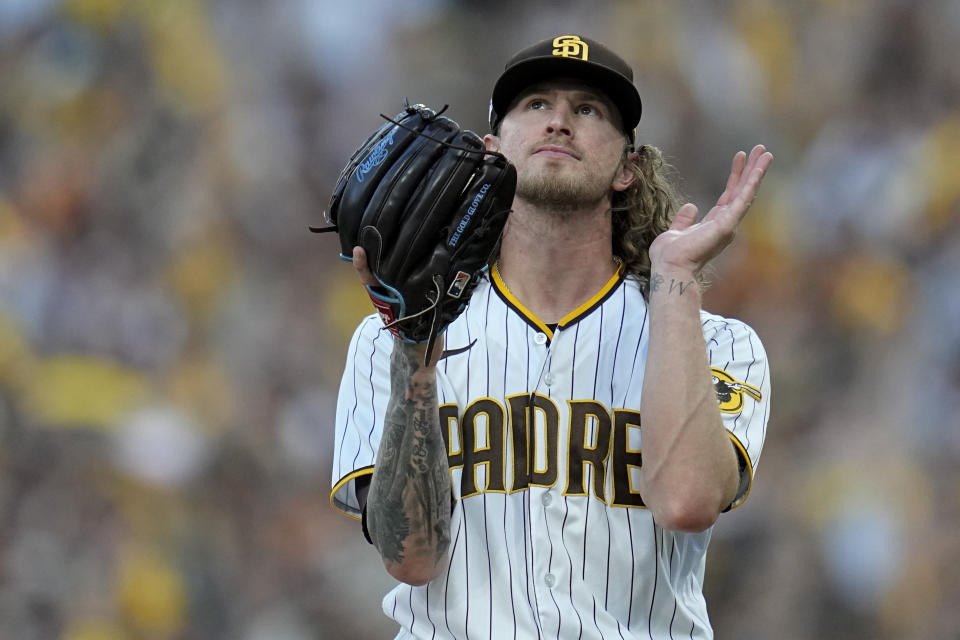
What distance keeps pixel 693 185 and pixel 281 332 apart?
181 cm

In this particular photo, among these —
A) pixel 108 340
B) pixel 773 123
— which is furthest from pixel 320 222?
pixel 773 123

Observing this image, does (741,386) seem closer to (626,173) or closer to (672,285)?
(672,285)

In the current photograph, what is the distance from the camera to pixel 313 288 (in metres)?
4.73

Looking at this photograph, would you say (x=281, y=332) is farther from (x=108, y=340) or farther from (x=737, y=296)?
(x=737, y=296)

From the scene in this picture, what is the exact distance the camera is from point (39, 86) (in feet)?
16.8

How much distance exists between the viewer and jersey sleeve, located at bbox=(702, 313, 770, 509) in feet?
6.81

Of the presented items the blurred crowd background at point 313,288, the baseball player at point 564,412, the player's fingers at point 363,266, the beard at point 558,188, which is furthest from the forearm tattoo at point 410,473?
the blurred crowd background at point 313,288

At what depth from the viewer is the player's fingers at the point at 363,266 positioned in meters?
1.78

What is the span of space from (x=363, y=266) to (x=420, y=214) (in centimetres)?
12

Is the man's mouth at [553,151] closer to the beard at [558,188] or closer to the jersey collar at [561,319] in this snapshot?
the beard at [558,188]

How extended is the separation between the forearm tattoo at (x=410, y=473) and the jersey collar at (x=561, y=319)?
36 cm

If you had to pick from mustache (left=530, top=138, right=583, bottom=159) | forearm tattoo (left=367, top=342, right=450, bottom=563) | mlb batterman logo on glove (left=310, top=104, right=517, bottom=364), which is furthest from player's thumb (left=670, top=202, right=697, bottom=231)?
forearm tattoo (left=367, top=342, right=450, bottom=563)

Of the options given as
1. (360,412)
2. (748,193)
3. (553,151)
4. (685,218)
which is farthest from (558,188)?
(360,412)

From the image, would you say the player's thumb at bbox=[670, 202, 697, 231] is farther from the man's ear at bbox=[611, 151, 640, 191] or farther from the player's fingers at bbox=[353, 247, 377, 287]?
the player's fingers at bbox=[353, 247, 377, 287]
